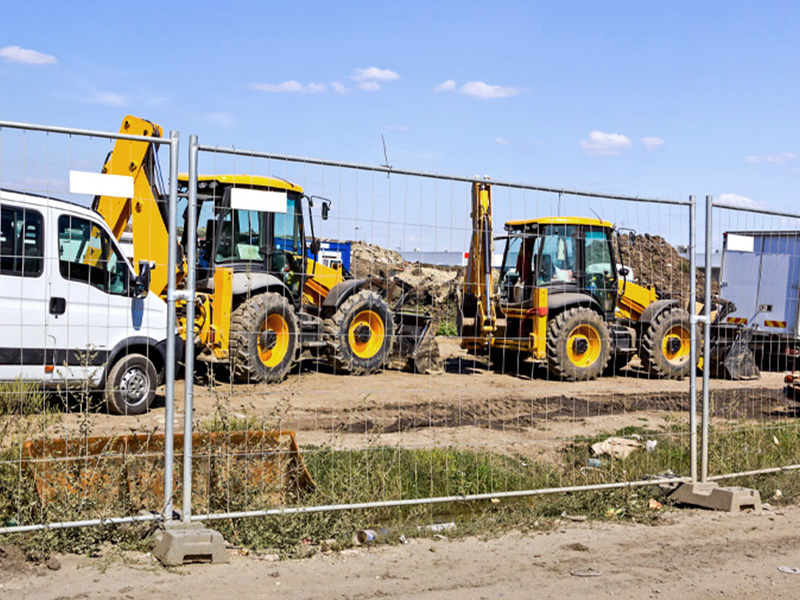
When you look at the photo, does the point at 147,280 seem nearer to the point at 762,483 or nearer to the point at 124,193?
the point at 124,193

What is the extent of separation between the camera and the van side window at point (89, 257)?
992 cm

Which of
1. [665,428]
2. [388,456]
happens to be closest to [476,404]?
[665,428]

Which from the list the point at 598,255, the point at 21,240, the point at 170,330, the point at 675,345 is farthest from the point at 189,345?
the point at 675,345

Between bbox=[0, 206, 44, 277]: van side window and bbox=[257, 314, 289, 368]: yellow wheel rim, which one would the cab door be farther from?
bbox=[0, 206, 44, 277]: van side window

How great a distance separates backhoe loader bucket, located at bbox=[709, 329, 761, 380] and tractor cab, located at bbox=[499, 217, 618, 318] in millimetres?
2592

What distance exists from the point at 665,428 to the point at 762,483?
3126mm

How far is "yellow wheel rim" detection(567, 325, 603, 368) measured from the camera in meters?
16.6

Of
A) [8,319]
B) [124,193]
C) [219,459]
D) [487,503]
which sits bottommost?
[487,503]

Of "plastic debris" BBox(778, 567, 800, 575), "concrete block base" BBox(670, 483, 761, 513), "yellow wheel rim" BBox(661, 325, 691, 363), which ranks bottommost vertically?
"plastic debris" BBox(778, 567, 800, 575)

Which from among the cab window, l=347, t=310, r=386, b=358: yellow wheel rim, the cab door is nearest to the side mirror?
l=347, t=310, r=386, b=358: yellow wheel rim

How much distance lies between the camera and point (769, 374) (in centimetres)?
1931

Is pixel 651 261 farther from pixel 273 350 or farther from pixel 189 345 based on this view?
pixel 189 345

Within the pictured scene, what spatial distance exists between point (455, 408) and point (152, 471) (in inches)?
281

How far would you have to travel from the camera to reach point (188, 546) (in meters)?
5.55
